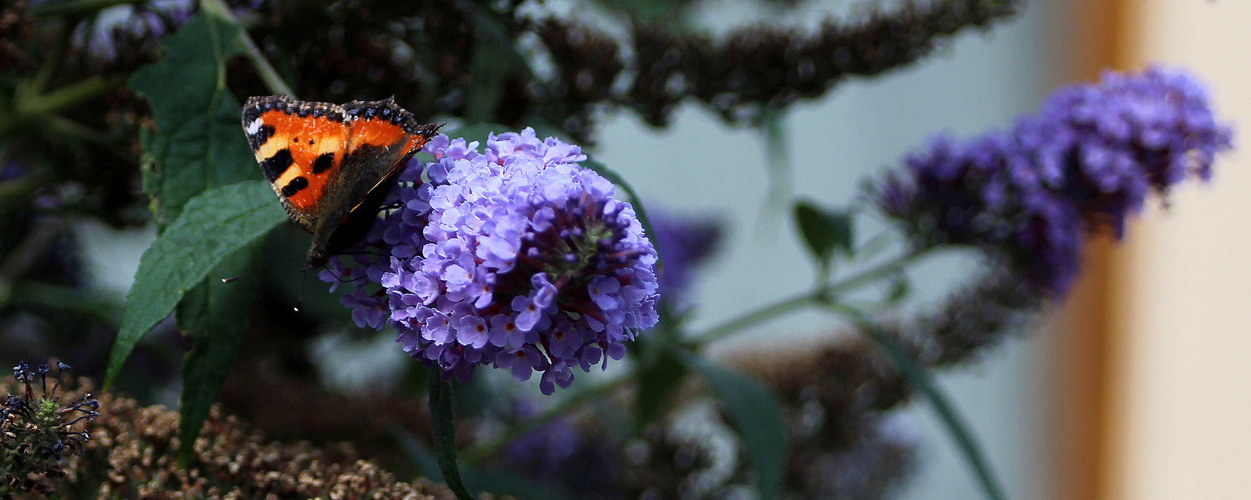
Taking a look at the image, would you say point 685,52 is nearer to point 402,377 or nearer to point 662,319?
point 662,319

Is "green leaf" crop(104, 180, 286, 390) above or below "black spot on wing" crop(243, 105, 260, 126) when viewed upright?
below

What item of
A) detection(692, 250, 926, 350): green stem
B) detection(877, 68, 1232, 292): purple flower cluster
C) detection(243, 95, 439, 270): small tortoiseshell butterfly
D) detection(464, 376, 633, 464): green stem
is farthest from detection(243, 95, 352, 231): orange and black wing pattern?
detection(877, 68, 1232, 292): purple flower cluster

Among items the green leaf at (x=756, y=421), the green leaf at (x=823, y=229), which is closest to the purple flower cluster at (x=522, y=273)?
the green leaf at (x=756, y=421)

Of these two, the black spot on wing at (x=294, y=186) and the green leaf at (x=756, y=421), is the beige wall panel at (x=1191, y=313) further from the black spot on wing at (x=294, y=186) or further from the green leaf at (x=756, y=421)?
the black spot on wing at (x=294, y=186)

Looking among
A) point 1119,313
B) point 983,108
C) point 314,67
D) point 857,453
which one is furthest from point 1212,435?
point 314,67

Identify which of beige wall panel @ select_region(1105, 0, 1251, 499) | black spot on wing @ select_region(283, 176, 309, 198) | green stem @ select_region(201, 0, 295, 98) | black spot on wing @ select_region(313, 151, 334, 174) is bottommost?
black spot on wing @ select_region(283, 176, 309, 198)

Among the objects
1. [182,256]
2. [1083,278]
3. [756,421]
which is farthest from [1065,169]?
[1083,278]

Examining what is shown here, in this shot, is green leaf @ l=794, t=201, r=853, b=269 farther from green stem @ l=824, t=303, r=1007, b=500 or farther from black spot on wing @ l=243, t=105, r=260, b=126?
black spot on wing @ l=243, t=105, r=260, b=126

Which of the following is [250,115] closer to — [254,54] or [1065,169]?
[254,54]
